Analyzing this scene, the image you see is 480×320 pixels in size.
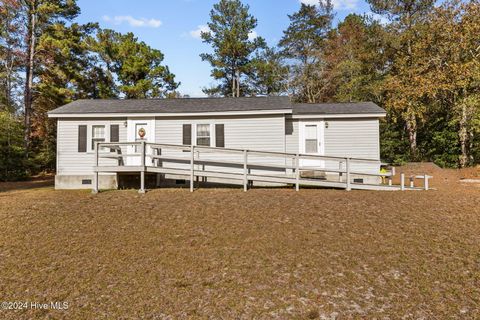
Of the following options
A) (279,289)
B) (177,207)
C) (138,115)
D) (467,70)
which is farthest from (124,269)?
(467,70)

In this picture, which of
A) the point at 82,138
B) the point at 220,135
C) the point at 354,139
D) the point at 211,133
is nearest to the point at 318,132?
the point at 354,139

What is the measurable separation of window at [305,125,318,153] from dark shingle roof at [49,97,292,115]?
1539mm

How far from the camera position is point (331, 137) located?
45.9 feet

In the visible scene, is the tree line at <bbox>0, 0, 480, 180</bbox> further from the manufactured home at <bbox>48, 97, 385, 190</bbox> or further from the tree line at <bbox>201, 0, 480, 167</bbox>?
the manufactured home at <bbox>48, 97, 385, 190</bbox>

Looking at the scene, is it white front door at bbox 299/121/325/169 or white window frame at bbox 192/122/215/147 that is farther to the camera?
white front door at bbox 299/121/325/169

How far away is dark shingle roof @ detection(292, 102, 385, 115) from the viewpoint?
45.2 feet

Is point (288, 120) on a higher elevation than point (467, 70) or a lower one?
lower

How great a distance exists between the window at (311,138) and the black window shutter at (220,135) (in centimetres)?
376

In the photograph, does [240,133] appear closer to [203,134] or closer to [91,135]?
[203,134]

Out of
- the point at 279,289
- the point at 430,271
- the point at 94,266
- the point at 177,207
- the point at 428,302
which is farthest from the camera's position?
the point at 177,207

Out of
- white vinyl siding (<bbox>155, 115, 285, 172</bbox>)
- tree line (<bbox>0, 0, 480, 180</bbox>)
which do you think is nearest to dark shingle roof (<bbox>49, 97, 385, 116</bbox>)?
white vinyl siding (<bbox>155, 115, 285, 172</bbox>)

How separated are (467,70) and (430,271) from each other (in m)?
17.9

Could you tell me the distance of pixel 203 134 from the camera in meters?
13.4

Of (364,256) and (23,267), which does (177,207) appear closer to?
(23,267)
